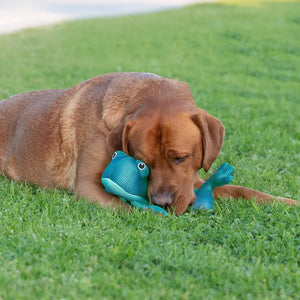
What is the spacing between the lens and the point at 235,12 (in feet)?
75.7

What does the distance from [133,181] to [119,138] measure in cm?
42

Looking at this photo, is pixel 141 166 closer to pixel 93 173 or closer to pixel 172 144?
pixel 172 144

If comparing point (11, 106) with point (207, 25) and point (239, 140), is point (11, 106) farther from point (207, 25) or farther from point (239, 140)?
point (207, 25)

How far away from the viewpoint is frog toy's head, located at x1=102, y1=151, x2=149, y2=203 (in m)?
4.41

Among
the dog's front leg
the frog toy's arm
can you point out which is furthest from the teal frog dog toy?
the dog's front leg

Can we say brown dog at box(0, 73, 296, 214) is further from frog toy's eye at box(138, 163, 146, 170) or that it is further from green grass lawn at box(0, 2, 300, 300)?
green grass lawn at box(0, 2, 300, 300)

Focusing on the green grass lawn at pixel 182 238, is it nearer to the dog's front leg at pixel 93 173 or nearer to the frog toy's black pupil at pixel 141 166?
the dog's front leg at pixel 93 173

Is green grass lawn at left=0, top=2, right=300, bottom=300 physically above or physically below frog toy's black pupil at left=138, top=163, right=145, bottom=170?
below

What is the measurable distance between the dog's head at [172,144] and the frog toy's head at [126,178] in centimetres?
8

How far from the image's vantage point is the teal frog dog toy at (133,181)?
14.5 feet

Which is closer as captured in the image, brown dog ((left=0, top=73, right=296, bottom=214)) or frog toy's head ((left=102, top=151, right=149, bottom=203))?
brown dog ((left=0, top=73, right=296, bottom=214))

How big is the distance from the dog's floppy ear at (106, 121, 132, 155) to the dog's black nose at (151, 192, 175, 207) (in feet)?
1.77

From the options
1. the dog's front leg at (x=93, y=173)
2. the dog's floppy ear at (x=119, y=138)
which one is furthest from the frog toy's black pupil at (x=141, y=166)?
the dog's front leg at (x=93, y=173)

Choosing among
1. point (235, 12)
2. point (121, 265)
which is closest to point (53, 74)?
point (121, 265)
